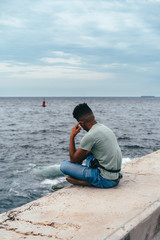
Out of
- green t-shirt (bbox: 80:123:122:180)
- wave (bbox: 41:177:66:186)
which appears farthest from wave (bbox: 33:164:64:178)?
green t-shirt (bbox: 80:123:122:180)

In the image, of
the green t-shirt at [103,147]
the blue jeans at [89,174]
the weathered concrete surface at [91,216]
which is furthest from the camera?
the blue jeans at [89,174]

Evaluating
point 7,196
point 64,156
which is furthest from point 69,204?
point 64,156

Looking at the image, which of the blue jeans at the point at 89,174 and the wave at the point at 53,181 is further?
the wave at the point at 53,181

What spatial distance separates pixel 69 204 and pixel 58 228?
2.29 feet

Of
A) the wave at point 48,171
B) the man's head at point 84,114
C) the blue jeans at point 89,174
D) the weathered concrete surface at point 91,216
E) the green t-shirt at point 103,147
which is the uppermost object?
the man's head at point 84,114

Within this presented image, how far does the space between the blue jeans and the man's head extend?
0.59m

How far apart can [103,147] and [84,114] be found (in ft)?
1.90

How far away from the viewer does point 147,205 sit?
3.57 metres

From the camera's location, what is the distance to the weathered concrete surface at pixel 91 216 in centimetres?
291

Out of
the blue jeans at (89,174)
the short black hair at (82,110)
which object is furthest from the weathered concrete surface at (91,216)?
the short black hair at (82,110)

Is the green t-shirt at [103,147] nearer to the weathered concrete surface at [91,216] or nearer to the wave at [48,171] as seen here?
the weathered concrete surface at [91,216]

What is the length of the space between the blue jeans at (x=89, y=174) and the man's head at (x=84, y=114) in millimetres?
585

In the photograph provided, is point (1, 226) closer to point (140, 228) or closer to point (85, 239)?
point (85, 239)

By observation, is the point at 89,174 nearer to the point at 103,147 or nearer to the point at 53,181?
the point at 103,147
